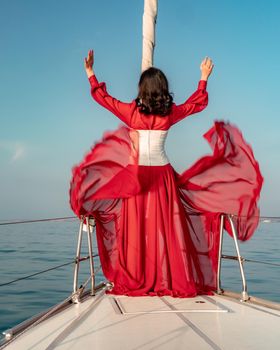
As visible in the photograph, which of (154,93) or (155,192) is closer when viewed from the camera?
(154,93)

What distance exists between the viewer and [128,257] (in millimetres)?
3674

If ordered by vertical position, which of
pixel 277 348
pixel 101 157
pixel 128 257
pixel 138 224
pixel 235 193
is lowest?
pixel 277 348

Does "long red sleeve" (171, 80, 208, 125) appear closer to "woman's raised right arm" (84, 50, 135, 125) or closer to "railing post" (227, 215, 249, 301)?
"woman's raised right arm" (84, 50, 135, 125)

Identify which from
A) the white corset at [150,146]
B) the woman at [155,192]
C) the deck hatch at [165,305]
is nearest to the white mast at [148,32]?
the woman at [155,192]

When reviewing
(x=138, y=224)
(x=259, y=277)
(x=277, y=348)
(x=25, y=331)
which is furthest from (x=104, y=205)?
(x=259, y=277)

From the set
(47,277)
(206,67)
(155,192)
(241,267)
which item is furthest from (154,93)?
(47,277)

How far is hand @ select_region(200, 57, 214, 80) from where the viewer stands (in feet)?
12.4

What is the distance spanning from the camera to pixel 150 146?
3.67m

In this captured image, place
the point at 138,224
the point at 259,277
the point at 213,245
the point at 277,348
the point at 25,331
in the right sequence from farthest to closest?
1. the point at 259,277
2. the point at 213,245
3. the point at 138,224
4. the point at 25,331
5. the point at 277,348

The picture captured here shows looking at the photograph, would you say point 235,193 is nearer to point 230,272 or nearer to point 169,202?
point 169,202

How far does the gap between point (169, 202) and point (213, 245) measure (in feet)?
1.78

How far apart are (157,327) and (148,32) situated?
2.45 meters

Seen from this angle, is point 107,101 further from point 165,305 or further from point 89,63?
point 165,305

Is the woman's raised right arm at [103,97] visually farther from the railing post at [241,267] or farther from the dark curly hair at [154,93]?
the railing post at [241,267]
